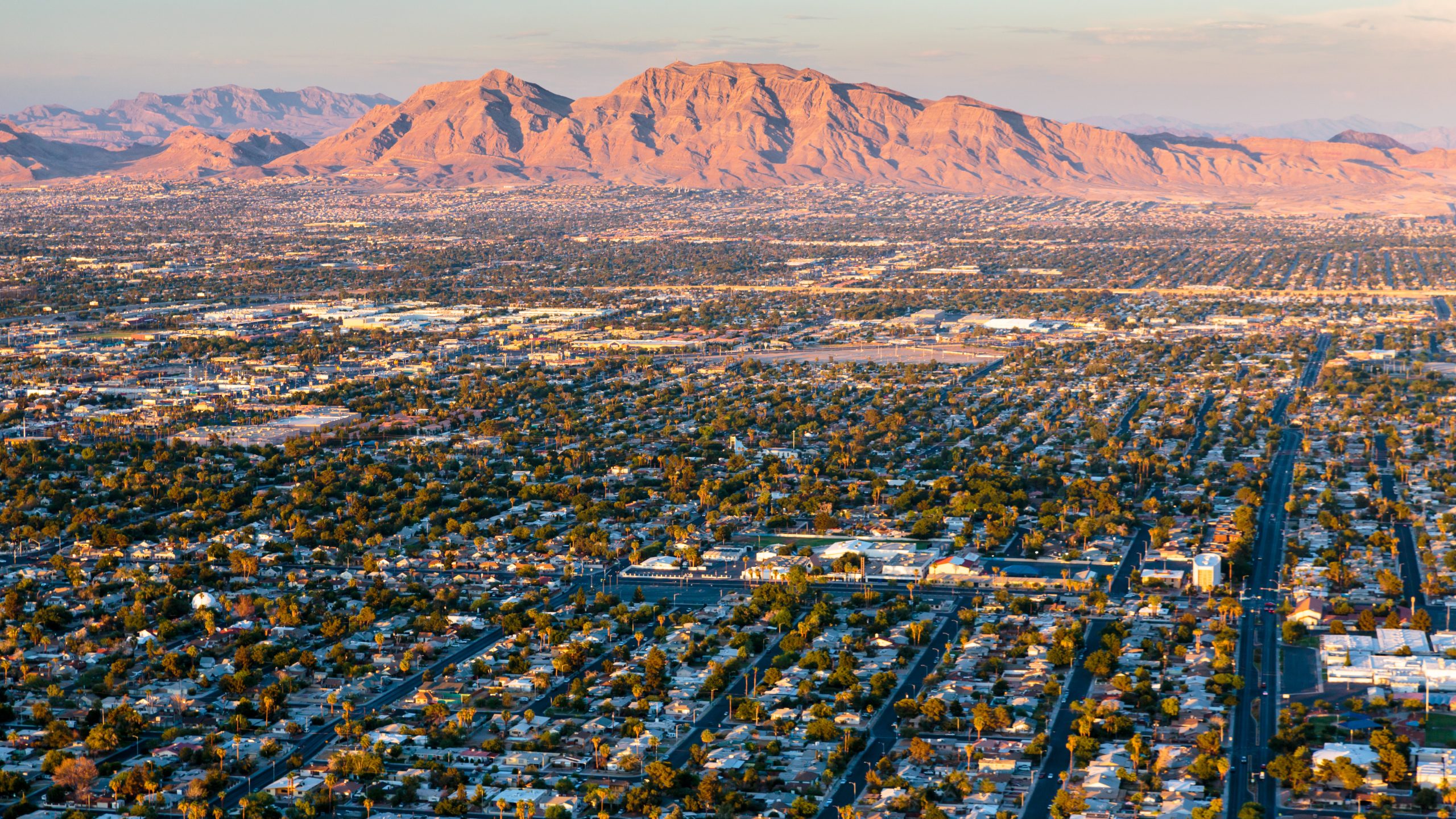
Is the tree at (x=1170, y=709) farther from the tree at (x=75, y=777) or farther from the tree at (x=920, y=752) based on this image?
the tree at (x=75, y=777)

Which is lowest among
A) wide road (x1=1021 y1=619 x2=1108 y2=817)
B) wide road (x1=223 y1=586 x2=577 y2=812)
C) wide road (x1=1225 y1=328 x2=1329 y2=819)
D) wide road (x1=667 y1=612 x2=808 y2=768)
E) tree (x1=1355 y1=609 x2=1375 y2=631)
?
wide road (x1=223 y1=586 x2=577 y2=812)

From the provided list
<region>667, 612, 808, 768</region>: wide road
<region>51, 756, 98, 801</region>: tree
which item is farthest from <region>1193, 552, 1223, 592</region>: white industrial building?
<region>51, 756, 98, 801</region>: tree

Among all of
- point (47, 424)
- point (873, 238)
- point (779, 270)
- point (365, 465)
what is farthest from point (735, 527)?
point (873, 238)

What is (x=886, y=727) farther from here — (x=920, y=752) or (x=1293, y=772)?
(x=1293, y=772)

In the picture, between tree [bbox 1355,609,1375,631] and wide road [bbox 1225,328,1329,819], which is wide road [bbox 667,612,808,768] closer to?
wide road [bbox 1225,328,1329,819]

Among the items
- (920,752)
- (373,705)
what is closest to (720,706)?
(920,752)
